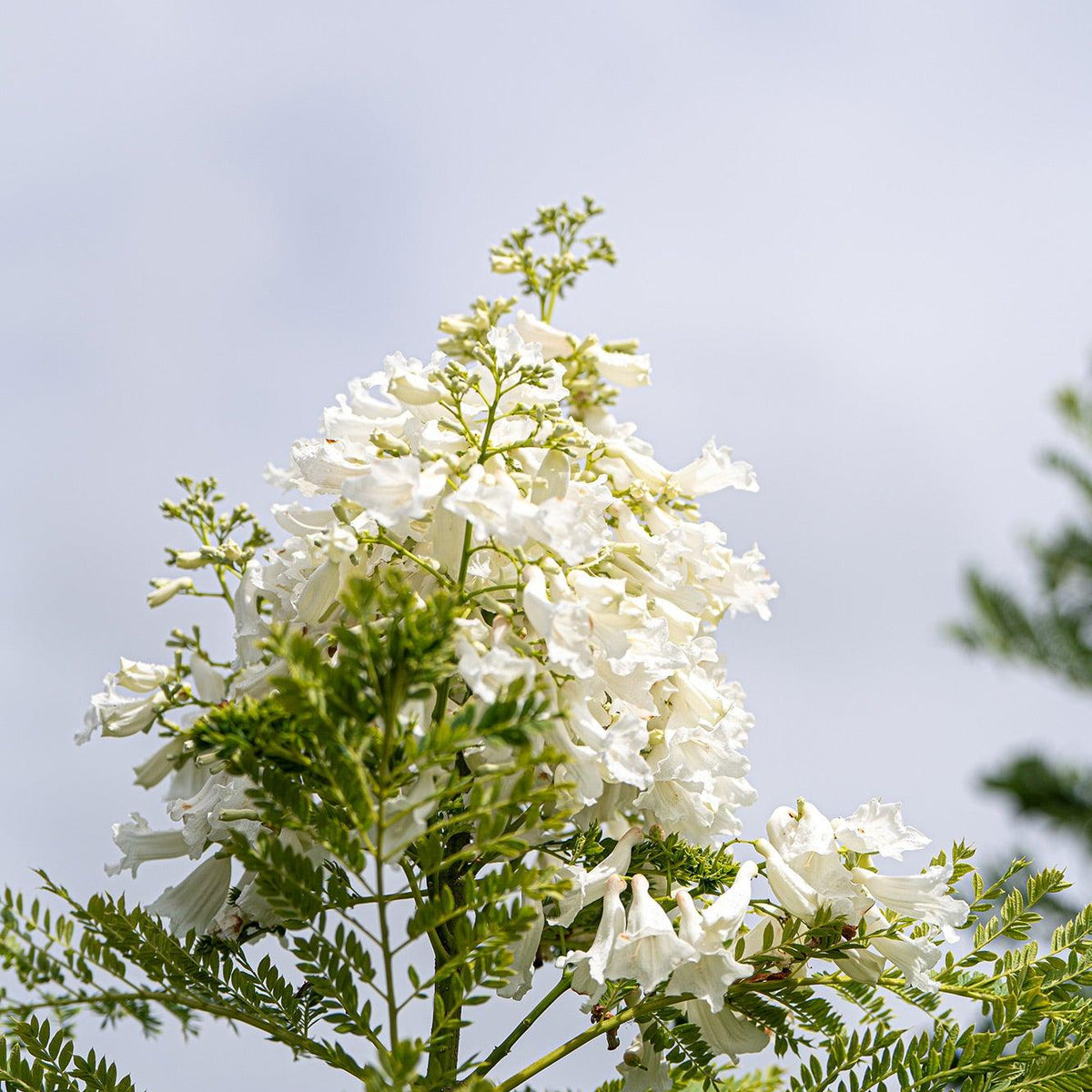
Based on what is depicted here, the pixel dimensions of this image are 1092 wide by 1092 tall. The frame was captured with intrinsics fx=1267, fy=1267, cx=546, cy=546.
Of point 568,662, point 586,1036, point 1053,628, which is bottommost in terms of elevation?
point 586,1036

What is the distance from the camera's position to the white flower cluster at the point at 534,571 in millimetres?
1321

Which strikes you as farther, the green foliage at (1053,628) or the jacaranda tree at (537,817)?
the green foliage at (1053,628)

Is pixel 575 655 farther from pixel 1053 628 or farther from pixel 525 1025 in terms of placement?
pixel 1053 628

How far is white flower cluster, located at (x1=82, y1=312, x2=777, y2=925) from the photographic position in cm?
132

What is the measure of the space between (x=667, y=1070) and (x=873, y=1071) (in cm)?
25

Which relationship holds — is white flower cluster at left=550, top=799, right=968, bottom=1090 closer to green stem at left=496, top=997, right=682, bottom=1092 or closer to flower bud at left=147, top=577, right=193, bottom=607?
green stem at left=496, top=997, right=682, bottom=1092

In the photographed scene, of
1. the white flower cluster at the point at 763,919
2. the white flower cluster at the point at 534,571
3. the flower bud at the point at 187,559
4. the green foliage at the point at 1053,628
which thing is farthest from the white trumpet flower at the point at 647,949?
the green foliage at the point at 1053,628

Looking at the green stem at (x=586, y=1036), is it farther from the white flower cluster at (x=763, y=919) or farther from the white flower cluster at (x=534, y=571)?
the white flower cluster at (x=534, y=571)

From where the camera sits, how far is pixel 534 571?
53.1 inches

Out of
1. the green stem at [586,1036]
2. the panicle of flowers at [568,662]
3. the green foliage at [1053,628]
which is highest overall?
the green foliage at [1053,628]

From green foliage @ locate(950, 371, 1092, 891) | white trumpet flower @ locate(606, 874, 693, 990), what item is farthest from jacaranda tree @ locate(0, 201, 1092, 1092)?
green foliage @ locate(950, 371, 1092, 891)

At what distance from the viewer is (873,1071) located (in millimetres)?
1508

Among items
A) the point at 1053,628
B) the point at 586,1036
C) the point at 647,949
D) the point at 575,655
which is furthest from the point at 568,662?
the point at 1053,628

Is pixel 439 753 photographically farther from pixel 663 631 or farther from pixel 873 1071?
pixel 873 1071
